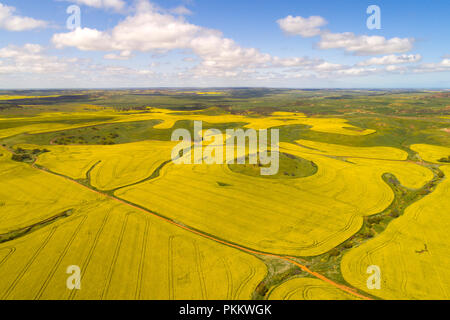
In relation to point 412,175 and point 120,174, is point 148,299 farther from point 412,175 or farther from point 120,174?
point 412,175

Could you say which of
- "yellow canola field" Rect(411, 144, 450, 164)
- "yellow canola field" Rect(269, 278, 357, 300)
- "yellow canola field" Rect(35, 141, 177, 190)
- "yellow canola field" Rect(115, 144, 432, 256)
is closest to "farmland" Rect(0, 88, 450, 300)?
"yellow canola field" Rect(269, 278, 357, 300)

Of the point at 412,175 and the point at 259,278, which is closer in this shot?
the point at 259,278

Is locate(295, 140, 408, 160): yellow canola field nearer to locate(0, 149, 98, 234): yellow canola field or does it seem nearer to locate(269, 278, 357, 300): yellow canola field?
locate(269, 278, 357, 300): yellow canola field

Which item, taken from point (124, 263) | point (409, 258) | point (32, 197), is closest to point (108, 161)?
point (32, 197)

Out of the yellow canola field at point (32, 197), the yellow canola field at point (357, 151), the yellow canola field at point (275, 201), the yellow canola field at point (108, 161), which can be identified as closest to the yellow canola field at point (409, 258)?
the yellow canola field at point (275, 201)

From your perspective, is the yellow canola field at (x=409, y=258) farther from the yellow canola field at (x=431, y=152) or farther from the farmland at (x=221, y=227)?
the yellow canola field at (x=431, y=152)

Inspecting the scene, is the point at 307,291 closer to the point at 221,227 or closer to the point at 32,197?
the point at 221,227
